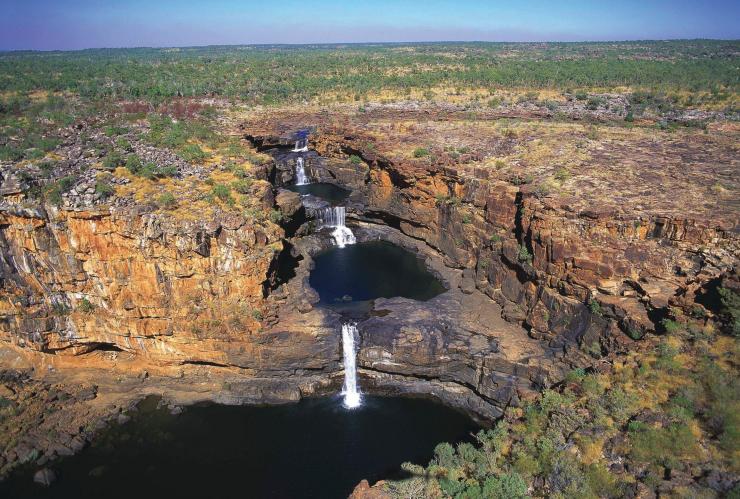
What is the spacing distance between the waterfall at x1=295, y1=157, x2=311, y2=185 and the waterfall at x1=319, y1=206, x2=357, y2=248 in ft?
23.1

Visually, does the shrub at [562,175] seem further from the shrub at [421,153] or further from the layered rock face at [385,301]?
the shrub at [421,153]

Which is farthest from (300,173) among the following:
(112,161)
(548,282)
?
(548,282)

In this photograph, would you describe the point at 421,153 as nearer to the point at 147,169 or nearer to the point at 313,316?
the point at 313,316

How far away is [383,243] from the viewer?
45.3m

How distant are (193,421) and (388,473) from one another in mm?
11786

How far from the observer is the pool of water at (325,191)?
48094mm

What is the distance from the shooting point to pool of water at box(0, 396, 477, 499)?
23906 mm

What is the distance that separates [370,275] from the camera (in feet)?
129

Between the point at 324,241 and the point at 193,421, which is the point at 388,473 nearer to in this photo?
the point at 193,421

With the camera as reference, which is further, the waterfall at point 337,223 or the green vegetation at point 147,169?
the waterfall at point 337,223

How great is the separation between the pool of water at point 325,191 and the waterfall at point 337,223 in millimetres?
1641

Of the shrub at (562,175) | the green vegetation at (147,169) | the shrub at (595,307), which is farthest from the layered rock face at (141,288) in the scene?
the shrub at (562,175)

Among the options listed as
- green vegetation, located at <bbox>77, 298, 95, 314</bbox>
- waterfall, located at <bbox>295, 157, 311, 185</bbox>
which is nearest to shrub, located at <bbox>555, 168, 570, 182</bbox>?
waterfall, located at <bbox>295, 157, 311, 185</bbox>

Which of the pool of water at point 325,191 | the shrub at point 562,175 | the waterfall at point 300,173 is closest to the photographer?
the shrub at point 562,175
